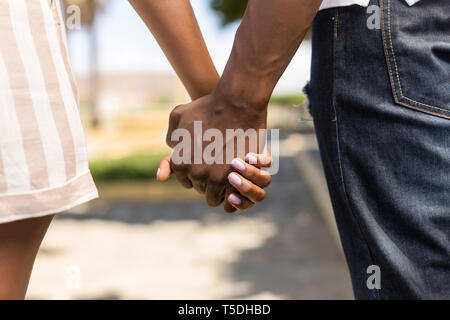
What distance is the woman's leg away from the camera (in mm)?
1049

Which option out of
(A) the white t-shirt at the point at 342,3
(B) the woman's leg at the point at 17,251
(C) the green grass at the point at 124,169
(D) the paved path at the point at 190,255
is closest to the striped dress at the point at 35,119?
(B) the woman's leg at the point at 17,251

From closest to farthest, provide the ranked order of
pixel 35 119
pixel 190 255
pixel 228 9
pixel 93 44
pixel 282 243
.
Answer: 1. pixel 35 119
2. pixel 190 255
3. pixel 282 243
4. pixel 228 9
5. pixel 93 44

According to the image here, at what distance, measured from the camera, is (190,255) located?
484 centimetres

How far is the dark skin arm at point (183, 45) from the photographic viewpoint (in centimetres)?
138

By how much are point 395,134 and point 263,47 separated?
36 cm

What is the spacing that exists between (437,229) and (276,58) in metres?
0.53

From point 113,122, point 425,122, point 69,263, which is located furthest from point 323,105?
point 113,122

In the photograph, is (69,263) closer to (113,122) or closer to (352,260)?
(352,260)

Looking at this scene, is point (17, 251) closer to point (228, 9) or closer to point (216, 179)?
point (216, 179)

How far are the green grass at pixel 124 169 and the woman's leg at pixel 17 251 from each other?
20.8ft

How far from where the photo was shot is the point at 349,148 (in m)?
1.22

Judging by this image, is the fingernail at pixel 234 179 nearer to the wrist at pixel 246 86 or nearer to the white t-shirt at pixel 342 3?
the wrist at pixel 246 86

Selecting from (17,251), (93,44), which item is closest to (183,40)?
(17,251)

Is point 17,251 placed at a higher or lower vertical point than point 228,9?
lower
